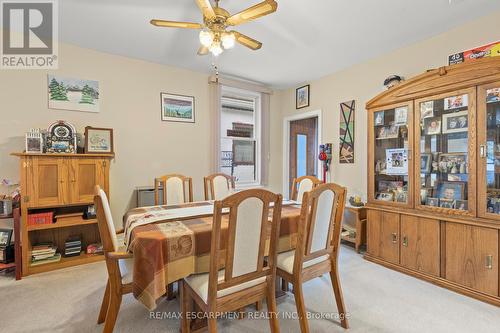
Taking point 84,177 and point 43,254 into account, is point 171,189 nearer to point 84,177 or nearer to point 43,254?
point 84,177

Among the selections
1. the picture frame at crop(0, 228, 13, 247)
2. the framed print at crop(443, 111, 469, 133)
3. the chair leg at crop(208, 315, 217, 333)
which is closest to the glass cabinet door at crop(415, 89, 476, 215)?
the framed print at crop(443, 111, 469, 133)

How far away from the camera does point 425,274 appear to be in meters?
2.42

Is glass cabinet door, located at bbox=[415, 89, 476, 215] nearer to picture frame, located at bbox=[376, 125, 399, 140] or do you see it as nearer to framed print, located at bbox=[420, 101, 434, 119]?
framed print, located at bbox=[420, 101, 434, 119]

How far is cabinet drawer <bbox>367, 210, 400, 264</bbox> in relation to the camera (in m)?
2.68

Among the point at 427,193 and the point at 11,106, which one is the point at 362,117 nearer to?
the point at 427,193

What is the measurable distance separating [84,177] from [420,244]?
12.1 ft

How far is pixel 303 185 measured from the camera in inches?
110

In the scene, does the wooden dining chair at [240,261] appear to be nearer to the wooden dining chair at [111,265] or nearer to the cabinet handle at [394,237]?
the wooden dining chair at [111,265]

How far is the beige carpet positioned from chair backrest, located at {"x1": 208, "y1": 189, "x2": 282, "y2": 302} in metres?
0.63

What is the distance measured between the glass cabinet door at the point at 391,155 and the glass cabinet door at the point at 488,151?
22.6 inches

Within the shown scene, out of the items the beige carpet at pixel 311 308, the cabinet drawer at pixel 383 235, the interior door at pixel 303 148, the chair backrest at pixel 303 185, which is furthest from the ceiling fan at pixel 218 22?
the interior door at pixel 303 148

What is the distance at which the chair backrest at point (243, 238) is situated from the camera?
48.9 inches

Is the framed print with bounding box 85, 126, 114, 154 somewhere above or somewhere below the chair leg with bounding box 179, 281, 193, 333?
above

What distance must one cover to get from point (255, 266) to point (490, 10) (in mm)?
3105
